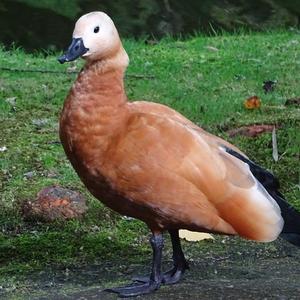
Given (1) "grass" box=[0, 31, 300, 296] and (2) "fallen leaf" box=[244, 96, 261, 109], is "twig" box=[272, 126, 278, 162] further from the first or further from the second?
(2) "fallen leaf" box=[244, 96, 261, 109]

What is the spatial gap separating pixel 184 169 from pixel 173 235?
1.56 feet

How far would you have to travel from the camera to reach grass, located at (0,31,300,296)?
5.42 meters

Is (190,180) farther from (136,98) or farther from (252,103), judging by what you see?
(136,98)

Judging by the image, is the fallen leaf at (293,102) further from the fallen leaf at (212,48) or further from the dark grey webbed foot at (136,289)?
the dark grey webbed foot at (136,289)

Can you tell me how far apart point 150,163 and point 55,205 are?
1519 millimetres

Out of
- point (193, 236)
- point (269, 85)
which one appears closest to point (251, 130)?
point (269, 85)

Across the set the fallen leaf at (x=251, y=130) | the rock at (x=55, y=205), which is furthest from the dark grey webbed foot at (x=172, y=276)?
the fallen leaf at (x=251, y=130)

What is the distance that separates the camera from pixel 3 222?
5.60 meters

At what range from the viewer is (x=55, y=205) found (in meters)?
5.67

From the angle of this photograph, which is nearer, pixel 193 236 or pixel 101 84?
pixel 101 84

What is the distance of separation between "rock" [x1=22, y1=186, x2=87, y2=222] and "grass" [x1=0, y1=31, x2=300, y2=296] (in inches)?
1.8

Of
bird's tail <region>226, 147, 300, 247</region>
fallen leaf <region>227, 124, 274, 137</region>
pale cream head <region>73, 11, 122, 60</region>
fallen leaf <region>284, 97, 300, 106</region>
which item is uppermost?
pale cream head <region>73, 11, 122, 60</region>

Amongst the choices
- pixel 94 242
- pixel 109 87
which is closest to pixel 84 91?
pixel 109 87

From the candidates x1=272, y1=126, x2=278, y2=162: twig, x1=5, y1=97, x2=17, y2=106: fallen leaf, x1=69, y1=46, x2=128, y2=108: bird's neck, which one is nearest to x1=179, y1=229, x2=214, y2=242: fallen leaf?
x1=272, y1=126, x2=278, y2=162: twig
